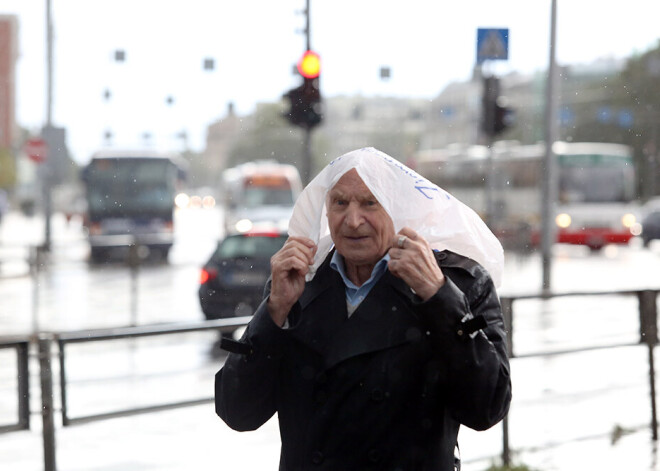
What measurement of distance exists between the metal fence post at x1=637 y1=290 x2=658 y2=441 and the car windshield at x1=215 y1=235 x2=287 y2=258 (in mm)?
6653

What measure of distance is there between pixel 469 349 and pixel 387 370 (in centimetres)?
18

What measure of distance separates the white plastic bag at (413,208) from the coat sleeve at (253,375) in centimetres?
18

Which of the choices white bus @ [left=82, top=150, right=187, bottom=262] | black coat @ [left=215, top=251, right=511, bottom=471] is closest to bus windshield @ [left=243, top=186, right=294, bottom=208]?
white bus @ [left=82, top=150, right=187, bottom=262]

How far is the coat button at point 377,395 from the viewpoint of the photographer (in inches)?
95.9

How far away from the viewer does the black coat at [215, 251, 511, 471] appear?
7.89 feet

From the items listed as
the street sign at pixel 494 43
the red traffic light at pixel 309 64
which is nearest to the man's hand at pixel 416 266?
the street sign at pixel 494 43

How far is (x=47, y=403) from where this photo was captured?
201 inches

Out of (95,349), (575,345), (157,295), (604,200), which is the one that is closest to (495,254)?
(575,345)

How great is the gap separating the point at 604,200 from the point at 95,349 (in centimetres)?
2190

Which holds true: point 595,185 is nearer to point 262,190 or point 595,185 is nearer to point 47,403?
point 262,190

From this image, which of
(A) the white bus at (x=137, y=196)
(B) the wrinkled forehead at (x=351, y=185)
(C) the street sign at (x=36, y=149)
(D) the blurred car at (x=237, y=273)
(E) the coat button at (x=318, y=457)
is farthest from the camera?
(A) the white bus at (x=137, y=196)

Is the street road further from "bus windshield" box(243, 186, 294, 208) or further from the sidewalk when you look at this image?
"bus windshield" box(243, 186, 294, 208)

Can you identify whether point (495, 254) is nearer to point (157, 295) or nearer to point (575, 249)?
point (157, 295)

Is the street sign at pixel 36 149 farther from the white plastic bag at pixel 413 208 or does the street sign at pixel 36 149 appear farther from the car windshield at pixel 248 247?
the white plastic bag at pixel 413 208
